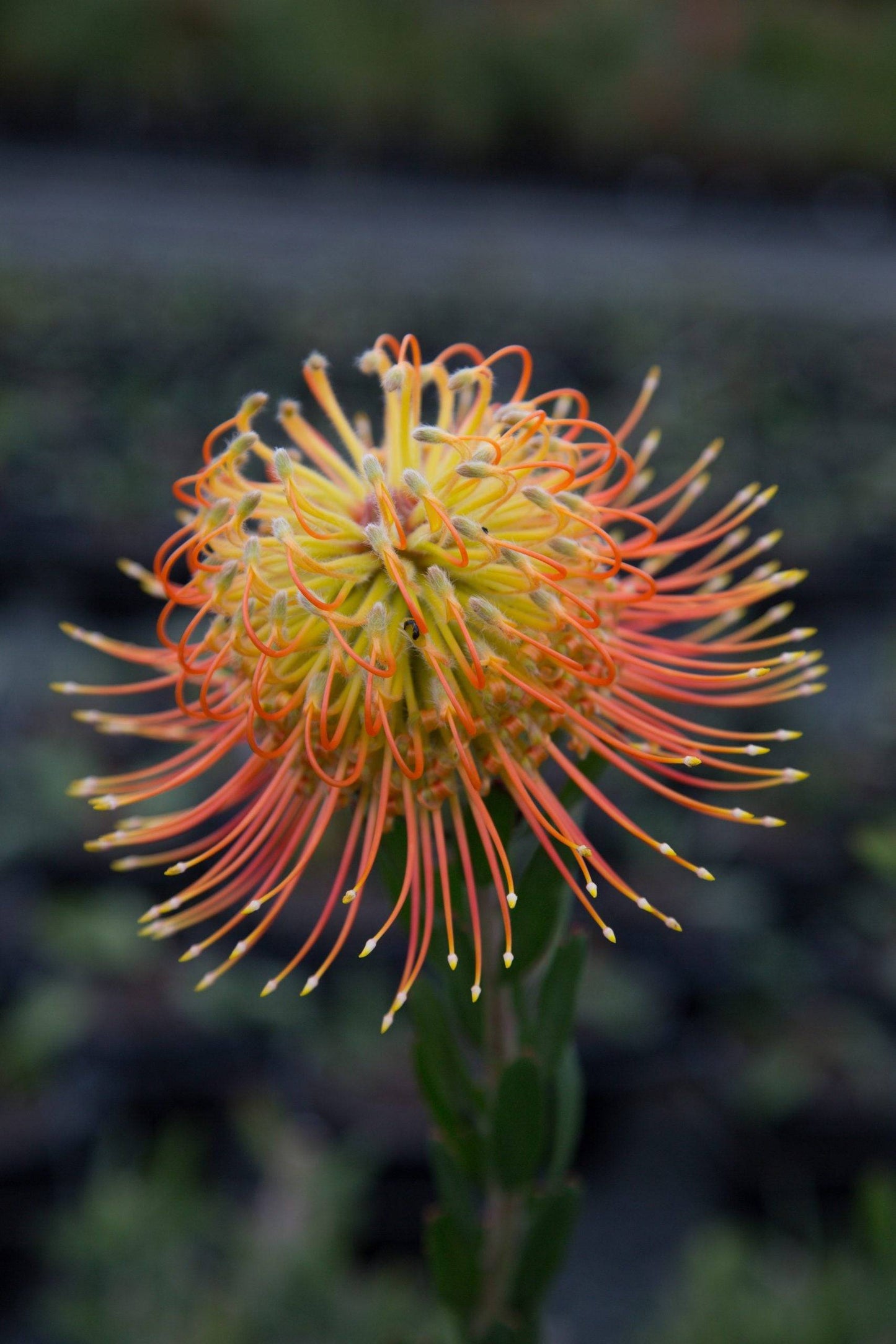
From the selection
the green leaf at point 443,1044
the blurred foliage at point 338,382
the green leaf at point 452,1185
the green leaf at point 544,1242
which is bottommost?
the green leaf at point 544,1242

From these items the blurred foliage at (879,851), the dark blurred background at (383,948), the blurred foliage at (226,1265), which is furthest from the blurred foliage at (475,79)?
the blurred foliage at (879,851)

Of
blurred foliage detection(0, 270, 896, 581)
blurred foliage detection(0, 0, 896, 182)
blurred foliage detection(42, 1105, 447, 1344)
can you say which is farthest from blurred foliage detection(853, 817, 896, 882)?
blurred foliage detection(0, 0, 896, 182)

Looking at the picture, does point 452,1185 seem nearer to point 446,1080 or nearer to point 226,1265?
A: point 446,1080

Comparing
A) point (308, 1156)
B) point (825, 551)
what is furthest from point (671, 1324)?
point (825, 551)

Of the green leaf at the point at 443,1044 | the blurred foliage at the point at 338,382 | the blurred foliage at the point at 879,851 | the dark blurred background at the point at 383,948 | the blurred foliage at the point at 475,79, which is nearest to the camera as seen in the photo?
the green leaf at the point at 443,1044

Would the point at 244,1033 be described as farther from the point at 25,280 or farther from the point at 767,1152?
the point at 25,280

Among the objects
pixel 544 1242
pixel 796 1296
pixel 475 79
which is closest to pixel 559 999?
pixel 544 1242

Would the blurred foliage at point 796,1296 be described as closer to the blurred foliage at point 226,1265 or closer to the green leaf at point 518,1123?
the blurred foliage at point 226,1265

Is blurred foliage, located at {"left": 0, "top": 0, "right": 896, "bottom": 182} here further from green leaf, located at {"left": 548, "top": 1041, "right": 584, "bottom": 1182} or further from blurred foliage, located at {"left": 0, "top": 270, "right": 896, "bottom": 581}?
green leaf, located at {"left": 548, "top": 1041, "right": 584, "bottom": 1182}
